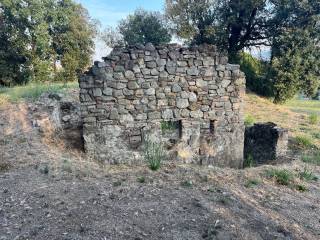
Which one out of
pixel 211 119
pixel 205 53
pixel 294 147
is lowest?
pixel 294 147

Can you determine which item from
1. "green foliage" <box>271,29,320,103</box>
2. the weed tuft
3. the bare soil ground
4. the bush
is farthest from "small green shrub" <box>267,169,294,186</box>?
"green foliage" <box>271,29,320,103</box>

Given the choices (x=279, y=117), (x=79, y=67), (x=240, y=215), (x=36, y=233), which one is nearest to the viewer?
(x=36, y=233)

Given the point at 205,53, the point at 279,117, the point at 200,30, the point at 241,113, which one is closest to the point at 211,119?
the point at 241,113

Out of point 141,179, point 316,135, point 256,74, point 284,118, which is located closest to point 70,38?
point 256,74

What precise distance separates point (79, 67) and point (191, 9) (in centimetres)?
1264

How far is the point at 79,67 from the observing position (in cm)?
2839

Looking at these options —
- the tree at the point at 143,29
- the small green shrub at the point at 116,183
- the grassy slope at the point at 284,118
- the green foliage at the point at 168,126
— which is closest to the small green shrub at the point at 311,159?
the grassy slope at the point at 284,118

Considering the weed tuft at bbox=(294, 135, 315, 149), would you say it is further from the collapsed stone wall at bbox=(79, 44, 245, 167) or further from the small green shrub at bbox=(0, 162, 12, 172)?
the small green shrub at bbox=(0, 162, 12, 172)

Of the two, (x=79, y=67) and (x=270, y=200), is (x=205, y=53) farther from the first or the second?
(x=79, y=67)

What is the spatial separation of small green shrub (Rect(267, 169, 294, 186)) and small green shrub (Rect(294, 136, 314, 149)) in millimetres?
3232

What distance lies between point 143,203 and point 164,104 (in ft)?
10.2

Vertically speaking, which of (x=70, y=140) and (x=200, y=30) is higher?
(x=200, y=30)

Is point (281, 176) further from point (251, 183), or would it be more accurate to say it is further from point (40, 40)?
point (40, 40)

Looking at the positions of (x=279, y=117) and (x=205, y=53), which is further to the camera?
(x=279, y=117)
